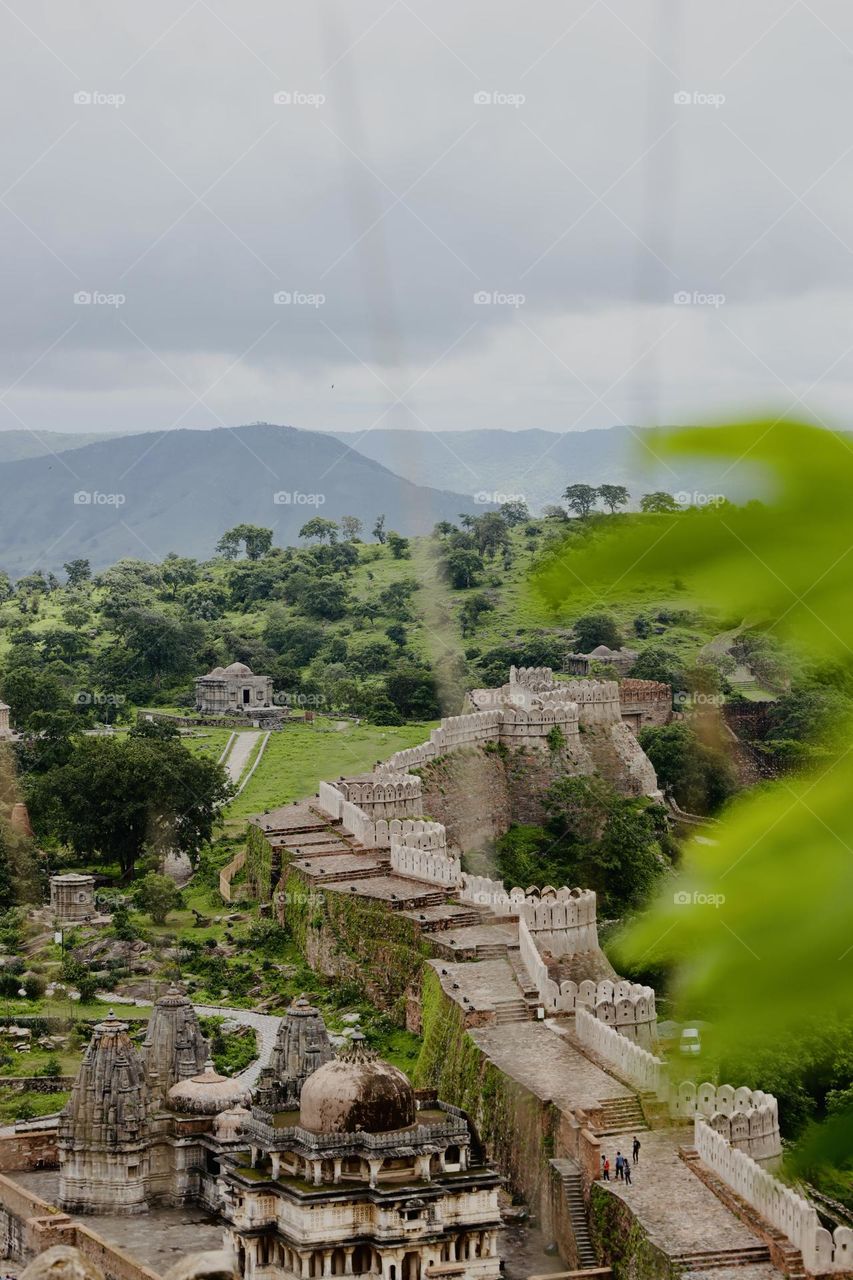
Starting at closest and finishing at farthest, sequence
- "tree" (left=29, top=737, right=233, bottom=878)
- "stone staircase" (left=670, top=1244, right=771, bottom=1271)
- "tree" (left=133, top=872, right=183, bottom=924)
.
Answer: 1. "stone staircase" (left=670, top=1244, right=771, bottom=1271)
2. "tree" (left=133, top=872, right=183, bottom=924)
3. "tree" (left=29, top=737, right=233, bottom=878)

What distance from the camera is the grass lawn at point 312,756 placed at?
61938mm

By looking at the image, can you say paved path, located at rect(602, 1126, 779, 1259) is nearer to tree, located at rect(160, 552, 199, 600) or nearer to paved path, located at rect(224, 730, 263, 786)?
paved path, located at rect(224, 730, 263, 786)

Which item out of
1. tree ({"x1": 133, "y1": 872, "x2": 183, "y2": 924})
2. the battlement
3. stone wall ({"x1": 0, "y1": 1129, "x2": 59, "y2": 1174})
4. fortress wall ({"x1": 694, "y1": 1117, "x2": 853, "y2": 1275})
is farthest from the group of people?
tree ({"x1": 133, "y1": 872, "x2": 183, "y2": 924})

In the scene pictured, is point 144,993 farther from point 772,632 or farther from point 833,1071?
point 772,632

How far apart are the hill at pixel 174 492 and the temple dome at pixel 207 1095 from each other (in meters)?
94.2

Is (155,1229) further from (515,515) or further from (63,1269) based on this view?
(515,515)

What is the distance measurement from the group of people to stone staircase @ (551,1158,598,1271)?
0.50 meters

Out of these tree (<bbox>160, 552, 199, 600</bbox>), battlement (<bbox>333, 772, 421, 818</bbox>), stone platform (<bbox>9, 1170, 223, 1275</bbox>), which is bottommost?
stone platform (<bbox>9, 1170, 223, 1275</bbox>)

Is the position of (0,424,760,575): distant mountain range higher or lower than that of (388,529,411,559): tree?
higher

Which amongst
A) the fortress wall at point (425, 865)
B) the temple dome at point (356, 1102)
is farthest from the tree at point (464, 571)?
the temple dome at point (356, 1102)

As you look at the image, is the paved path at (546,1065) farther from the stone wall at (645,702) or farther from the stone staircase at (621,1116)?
the stone wall at (645,702)

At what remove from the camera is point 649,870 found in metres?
52.5

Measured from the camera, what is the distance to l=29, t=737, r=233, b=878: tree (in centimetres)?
5562

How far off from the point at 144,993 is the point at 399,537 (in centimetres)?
5726
